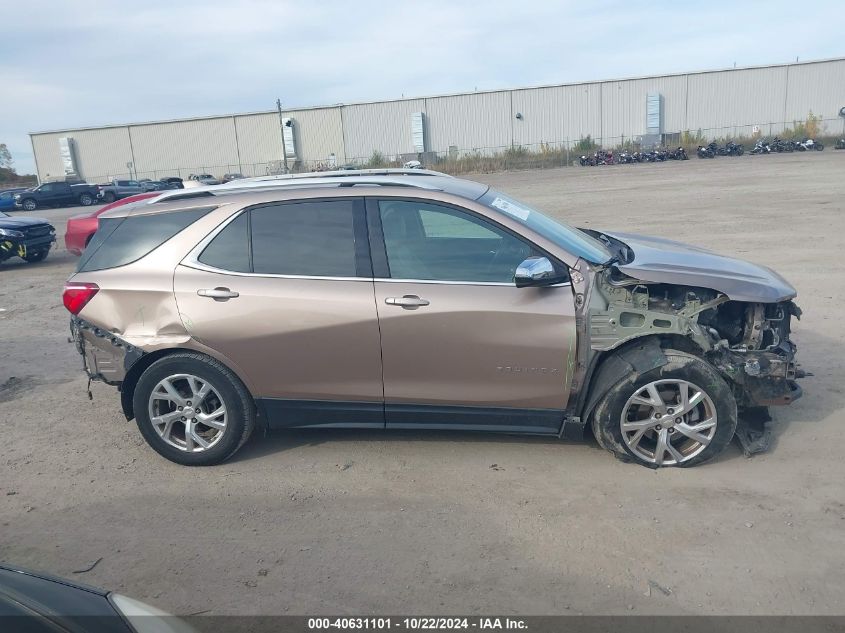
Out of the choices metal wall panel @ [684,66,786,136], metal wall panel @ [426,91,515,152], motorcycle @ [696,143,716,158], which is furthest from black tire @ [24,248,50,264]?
metal wall panel @ [684,66,786,136]

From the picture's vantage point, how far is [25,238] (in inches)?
584

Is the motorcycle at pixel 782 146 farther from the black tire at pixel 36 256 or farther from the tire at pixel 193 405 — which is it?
the tire at pixel 193 405

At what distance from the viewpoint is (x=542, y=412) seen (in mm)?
4520

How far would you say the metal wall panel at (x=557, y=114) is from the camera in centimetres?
5866

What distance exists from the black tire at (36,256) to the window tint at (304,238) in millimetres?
12661

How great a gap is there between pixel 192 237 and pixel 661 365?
10.4ft

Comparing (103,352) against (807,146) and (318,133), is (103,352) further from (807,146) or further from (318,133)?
(318,133)

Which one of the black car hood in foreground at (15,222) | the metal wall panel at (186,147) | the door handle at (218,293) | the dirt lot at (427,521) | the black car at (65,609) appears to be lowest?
the dirt lot at (427,521)

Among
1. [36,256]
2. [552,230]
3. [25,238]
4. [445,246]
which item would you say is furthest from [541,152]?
[445,246]

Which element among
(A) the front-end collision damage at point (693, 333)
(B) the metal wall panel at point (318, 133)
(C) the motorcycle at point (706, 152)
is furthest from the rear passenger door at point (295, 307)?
(B) the metal wall panel at point (318, 133)

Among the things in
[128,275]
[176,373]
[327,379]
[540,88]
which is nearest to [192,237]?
[128,275]

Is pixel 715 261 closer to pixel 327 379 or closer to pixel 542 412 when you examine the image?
pixel 542 412

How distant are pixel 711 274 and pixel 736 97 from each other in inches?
2366

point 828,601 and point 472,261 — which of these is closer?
point 828,601
